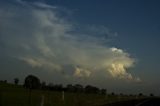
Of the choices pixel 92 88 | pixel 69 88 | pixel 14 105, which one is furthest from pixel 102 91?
pixel 14 105

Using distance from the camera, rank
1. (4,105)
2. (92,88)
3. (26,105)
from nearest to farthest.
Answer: (4,105), (26,105), (92,88)

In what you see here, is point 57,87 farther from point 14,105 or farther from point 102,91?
point 14,105

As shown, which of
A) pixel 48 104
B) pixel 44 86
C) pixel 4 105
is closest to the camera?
pixel 4 105

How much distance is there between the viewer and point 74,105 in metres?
39.5

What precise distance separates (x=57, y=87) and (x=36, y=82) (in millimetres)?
14111

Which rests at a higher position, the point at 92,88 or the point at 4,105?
the point at 92,88

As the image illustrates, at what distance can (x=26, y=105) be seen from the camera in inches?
1320

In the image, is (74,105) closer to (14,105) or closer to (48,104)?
(48,104)

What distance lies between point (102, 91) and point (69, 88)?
13562 mm

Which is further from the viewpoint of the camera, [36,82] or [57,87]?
[57,87]

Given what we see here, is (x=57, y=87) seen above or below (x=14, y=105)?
above

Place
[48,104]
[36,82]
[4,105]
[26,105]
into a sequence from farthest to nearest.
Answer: [36,82] → [48,104] → [26,105] → [4,105]

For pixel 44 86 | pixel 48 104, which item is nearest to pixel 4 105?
pixel 48 104

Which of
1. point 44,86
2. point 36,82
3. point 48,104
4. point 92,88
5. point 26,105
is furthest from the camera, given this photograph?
point 92,88
